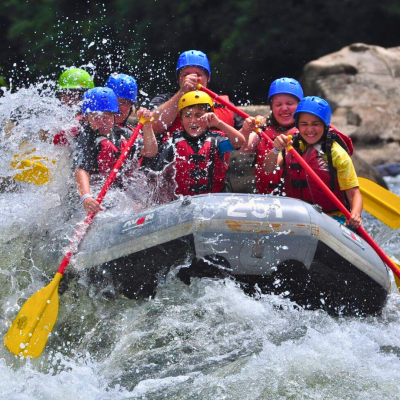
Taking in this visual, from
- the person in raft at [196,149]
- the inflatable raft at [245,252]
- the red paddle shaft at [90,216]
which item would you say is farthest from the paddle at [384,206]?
the red paddle shaft at [90,216]

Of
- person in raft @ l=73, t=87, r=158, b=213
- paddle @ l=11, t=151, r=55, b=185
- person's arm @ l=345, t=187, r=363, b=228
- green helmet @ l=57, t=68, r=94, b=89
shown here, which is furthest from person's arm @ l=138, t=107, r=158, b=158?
green helmet @ l=57, t=68, r=94, b=89

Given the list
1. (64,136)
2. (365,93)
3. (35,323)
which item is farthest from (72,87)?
(365,93)

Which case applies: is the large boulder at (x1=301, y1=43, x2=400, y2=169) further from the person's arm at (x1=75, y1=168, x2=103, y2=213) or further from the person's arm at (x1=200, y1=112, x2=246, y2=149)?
the person's arm at (x1=75, y1=168, x2=103, y2=213)

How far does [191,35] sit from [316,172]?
7.70m

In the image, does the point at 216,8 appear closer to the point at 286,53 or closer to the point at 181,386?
the point at 286,53

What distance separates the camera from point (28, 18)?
1251cm

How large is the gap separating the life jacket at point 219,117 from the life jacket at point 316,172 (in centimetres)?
61

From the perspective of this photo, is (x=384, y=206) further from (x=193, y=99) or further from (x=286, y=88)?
(x=193, y=99)

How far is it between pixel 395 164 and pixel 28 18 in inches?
290

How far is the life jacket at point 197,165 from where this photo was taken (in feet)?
14.7

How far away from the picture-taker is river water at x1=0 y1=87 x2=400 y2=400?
3.46m

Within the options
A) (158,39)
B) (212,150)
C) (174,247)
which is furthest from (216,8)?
(174,247)

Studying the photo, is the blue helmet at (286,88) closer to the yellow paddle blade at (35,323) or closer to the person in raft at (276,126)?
the person in raft at (276,126)

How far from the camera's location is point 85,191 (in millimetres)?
4340
